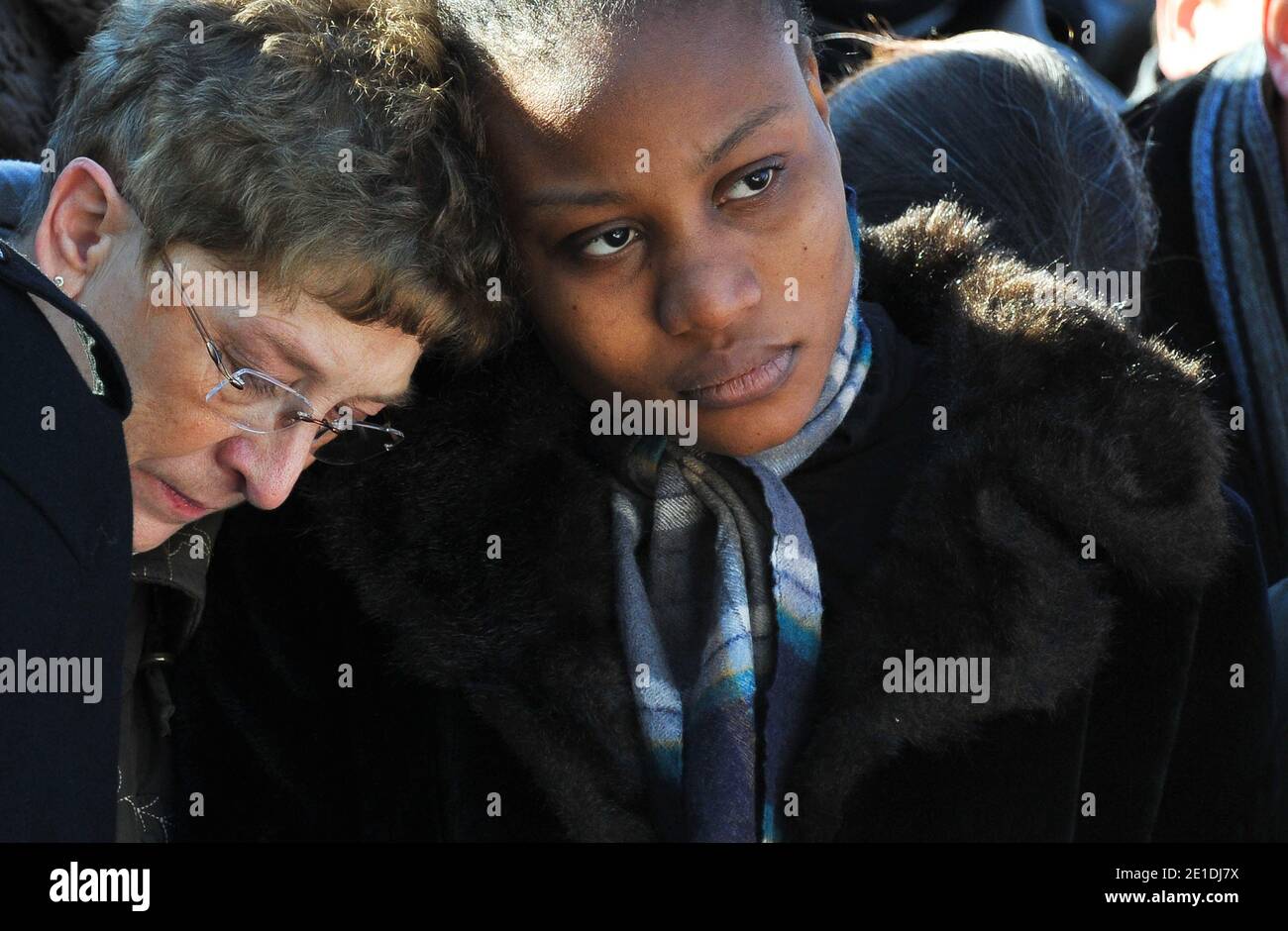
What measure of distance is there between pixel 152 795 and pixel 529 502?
65 centimetres

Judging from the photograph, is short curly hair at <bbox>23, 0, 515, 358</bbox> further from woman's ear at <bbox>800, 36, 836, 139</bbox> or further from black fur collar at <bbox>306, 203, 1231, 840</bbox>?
woman's ear at <bbox>800, 36, 836, 139</bbox>

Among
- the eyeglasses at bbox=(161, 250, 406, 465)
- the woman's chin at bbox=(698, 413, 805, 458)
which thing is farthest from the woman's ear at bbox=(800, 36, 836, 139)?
the eyeglasses at bbox=(161, 250, 406, 465)

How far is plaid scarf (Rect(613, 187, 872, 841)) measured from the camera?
6.03 ft

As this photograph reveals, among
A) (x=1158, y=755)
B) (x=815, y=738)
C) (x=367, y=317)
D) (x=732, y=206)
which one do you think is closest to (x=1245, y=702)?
(x=1158, y=755)

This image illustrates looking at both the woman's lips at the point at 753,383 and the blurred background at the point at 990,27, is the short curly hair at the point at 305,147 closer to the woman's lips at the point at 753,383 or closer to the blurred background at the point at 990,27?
the woman's lips at the point at 753,383

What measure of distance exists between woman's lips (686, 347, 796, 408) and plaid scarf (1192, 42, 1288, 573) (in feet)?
4.56

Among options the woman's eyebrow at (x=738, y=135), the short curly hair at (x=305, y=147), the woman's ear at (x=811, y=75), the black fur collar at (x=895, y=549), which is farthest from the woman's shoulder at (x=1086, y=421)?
the short curly hair at (x=305, y=147)

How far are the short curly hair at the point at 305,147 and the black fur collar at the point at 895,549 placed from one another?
25cm

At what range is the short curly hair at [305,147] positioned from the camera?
1.77m
